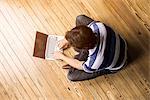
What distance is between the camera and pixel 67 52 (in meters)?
1.59

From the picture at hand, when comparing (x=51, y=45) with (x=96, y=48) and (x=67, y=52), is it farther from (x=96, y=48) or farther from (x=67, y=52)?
(x=96, y=48)

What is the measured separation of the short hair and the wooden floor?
1.33ft

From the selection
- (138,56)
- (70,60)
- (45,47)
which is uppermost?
(45,47)

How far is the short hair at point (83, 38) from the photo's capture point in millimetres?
1158

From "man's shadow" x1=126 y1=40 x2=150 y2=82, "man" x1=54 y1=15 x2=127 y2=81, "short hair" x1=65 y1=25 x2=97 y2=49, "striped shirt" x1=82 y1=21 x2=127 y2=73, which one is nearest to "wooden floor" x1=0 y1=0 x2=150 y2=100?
"man's shadow" x1=126 y1=40 x2=150 y2=82

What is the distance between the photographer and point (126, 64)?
5.00 feet

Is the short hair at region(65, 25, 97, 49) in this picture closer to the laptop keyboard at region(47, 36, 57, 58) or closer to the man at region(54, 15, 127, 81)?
the man at region(54, 15, 127, 81)

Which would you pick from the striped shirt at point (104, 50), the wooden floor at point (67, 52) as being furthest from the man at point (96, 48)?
the wooden floor at point (67, 52)

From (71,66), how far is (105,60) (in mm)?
302

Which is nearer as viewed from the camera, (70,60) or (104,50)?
(104,50)

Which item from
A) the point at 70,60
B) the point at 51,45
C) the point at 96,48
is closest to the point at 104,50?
the point at 96,48

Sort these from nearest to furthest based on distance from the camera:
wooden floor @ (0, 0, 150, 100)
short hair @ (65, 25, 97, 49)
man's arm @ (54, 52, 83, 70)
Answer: short hair @ (65, 25, 97, 49)
man's arm @ (54, 52, 83, 70)
wooden floor @ (0, 0, 150, 100)

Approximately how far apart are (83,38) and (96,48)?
0.07 meters

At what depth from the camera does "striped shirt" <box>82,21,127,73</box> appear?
1.21 metres
